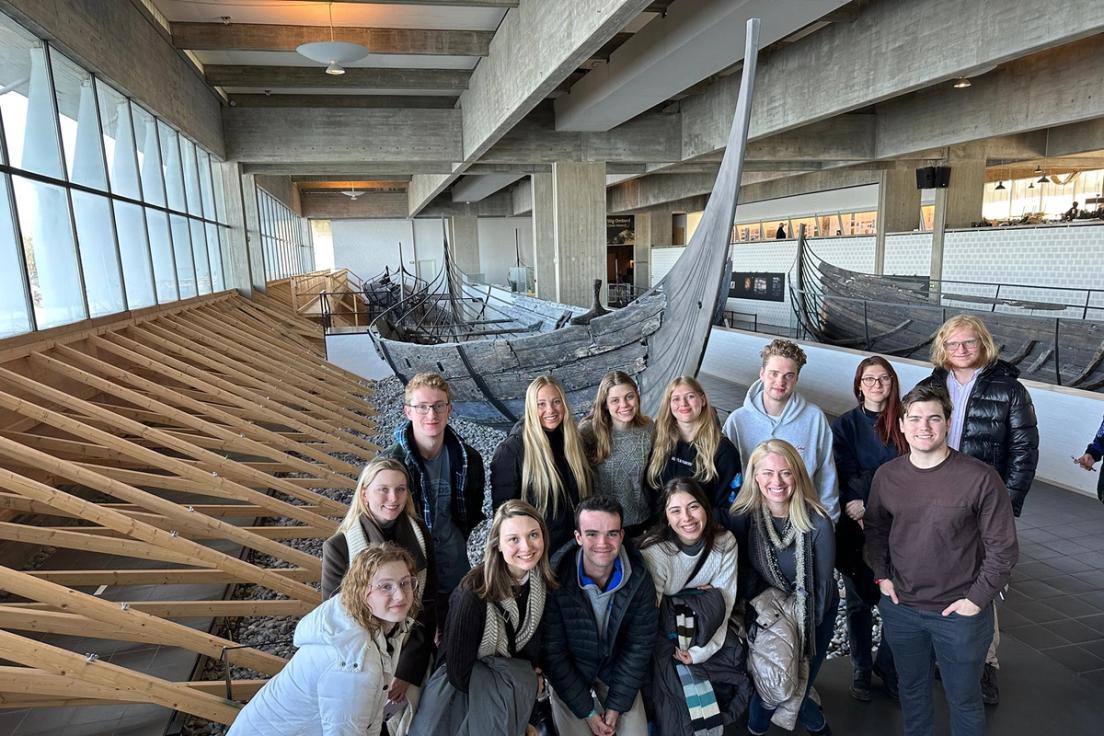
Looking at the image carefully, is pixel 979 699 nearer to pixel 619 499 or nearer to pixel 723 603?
pixel 723 603

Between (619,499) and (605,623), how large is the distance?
582 mm

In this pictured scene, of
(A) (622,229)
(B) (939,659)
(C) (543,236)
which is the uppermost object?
(A) (622,229)

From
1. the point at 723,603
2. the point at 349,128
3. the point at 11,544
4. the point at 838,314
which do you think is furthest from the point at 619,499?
the point at 349,128

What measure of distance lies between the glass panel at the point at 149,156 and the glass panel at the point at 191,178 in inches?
44.1

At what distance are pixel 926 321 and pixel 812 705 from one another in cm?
726

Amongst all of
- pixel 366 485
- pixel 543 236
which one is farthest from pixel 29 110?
pixel 543 236

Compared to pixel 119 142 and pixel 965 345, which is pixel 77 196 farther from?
pixel 965 345

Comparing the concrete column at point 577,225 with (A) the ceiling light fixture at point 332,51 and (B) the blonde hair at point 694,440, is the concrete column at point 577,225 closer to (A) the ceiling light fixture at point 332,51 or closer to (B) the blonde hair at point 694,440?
(A) the ceiling light fixture at point 332,51

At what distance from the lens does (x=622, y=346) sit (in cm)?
557

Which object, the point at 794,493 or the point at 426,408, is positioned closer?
the point at 794,493

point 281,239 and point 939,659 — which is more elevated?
point 281,239

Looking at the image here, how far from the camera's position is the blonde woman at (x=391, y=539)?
1.95m

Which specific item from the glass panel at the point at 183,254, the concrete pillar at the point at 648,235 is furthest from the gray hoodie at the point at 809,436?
the concrete pillar at the point at 648,235

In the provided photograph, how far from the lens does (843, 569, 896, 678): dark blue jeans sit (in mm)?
2453
